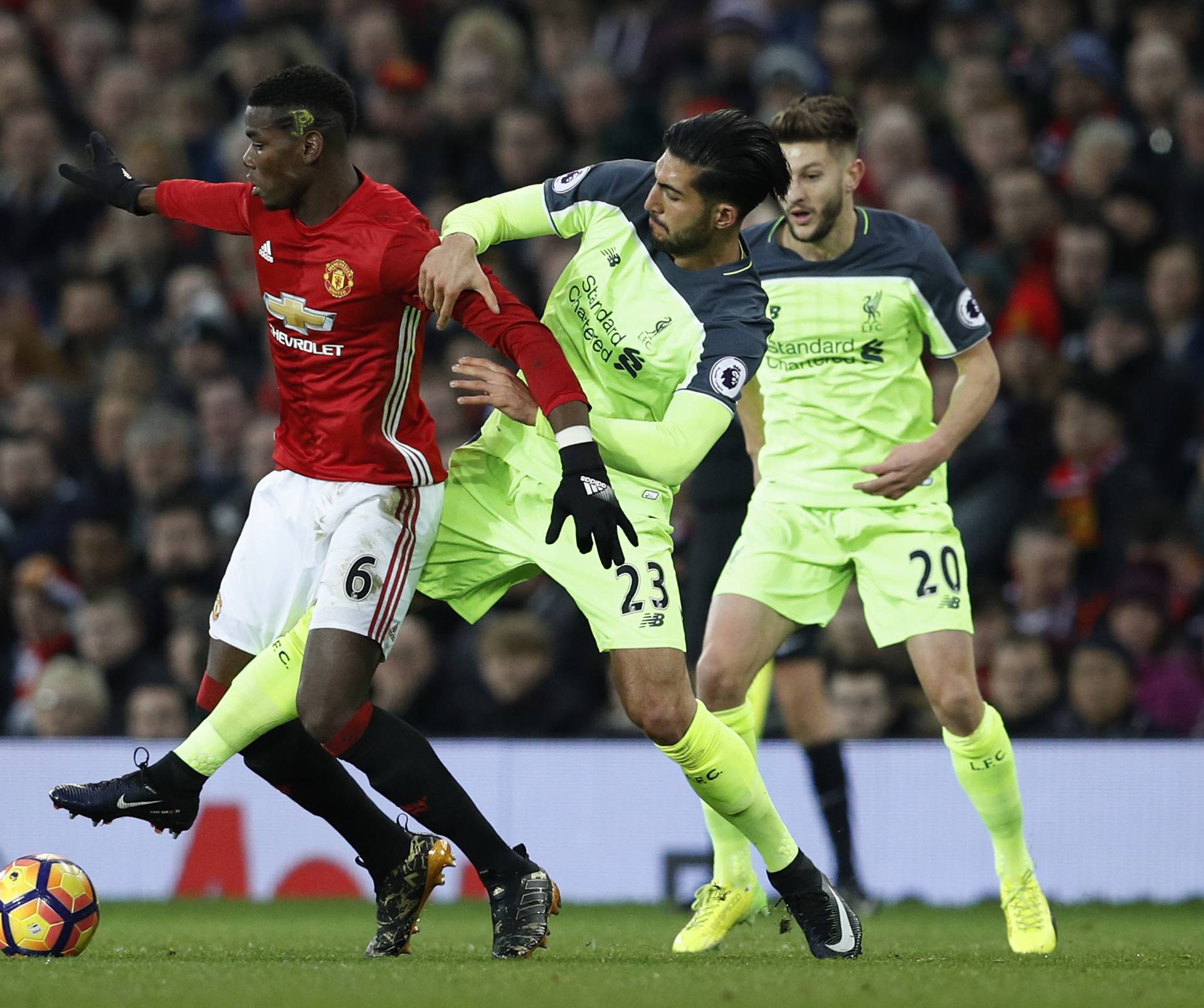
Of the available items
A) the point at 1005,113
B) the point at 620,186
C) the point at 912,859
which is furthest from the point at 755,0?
the point at 620,186

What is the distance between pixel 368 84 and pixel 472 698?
4.41 metres

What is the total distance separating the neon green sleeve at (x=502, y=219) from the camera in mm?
4957

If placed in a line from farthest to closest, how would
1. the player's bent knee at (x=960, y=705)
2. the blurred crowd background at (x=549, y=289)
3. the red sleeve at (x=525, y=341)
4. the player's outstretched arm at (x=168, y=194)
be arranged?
the blurred crowd background at (x=549, y=289) → the player's bent knee at (x=960, y=705) → the player's outstretched arm at (x=168, y=194) → the red sleeve at (x=525, y=341)

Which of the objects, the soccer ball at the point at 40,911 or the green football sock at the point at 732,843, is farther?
the green football sock at the point at 732,843

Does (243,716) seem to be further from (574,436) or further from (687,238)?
(687,238)

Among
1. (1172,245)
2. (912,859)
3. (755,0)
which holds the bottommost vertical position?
(912,859)

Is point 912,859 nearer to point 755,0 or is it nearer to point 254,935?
point 254,935

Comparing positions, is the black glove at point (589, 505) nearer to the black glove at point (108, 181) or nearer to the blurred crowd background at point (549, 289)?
the black glove at point (108, 181)

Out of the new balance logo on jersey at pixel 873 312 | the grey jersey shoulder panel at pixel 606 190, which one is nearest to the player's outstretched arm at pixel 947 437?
the new balance logo on jersey at pixel 873 312

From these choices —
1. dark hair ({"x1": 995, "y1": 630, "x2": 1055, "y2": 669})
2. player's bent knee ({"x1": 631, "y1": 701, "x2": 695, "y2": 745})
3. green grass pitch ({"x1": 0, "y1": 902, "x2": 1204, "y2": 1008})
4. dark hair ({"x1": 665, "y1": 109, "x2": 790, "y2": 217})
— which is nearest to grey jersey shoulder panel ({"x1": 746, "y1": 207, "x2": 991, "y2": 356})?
dark hair ({"x1": 665, "y1": 109, "x2": 790, "y2": 217})

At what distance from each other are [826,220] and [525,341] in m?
1.52

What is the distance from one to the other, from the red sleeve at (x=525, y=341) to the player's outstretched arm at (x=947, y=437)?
120 centimetres

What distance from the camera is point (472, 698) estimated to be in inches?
329

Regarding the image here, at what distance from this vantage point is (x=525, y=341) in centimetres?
469
